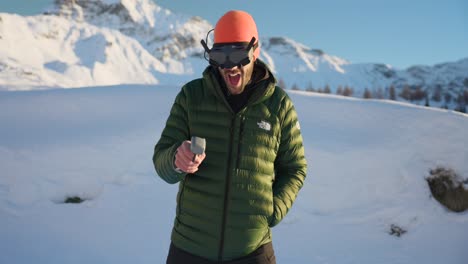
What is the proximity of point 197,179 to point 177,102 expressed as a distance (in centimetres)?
44

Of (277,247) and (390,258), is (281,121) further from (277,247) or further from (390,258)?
(390,258)

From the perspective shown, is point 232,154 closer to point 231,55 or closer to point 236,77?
point 236,77

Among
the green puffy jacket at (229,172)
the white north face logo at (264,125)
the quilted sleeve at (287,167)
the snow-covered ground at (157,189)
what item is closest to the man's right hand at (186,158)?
the green puffy jacket at (229,172)

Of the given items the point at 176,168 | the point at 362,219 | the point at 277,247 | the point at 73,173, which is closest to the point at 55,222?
the point at 73,173

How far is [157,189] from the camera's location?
214 inches

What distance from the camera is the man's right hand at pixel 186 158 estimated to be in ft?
4.75

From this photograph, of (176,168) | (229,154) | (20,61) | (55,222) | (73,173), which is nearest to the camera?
(176,168)

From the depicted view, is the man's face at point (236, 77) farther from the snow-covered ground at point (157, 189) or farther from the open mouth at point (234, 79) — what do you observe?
the snow-covered ground at point (157, 189)

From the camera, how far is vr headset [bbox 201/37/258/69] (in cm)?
175

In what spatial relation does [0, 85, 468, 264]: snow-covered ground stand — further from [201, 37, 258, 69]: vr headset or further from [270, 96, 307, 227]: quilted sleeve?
[201, 37, 258, 69]: vr headset

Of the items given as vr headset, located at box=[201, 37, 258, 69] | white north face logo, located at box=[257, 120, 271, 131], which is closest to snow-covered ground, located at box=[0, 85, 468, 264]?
white north face logo, located at box=[257, 120, 271, 131]

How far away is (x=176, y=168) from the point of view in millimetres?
1578

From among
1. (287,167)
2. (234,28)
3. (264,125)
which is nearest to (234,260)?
(287,167)

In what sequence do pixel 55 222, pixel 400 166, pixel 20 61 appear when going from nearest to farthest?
pixel 55 222
pixel 400 166
pixel 20 61
